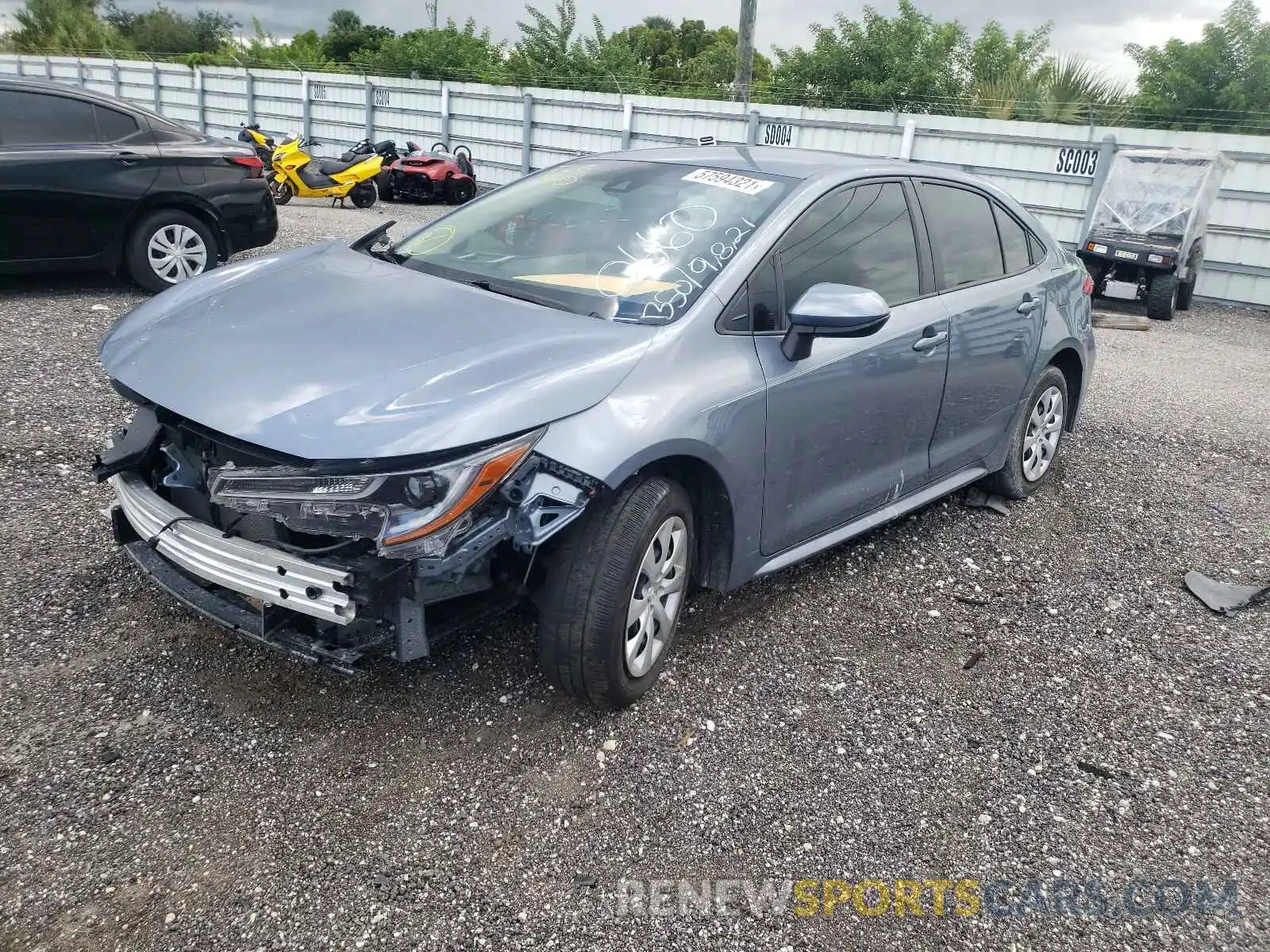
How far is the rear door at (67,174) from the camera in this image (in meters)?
6.73

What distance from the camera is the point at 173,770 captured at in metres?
2.69

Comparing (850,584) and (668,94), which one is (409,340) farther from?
(668,94)

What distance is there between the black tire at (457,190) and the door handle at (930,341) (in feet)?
46.3

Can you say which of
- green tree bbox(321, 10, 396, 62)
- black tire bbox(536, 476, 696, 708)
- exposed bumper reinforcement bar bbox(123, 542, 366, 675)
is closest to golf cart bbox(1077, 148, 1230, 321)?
black tire bbox(536, 476, 696, 708)

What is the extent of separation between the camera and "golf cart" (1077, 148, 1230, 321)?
11.7 metres

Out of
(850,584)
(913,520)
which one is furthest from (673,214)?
(913,520)

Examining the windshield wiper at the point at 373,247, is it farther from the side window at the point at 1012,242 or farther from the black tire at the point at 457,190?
the black tire at the point at 457,190

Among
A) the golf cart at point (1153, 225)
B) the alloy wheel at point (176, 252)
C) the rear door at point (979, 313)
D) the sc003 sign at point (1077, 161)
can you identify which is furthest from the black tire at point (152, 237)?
the sc003 sign at point (1077, 161)

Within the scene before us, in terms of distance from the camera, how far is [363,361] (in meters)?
2.74

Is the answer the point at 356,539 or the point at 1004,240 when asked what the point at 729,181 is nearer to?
the point at 1004,240

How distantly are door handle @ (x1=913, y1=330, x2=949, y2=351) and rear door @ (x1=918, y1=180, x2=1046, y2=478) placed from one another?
0.07m

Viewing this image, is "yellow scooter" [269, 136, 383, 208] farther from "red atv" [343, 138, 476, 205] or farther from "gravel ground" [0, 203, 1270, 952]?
"gravel ground" [0, 203, 1270, 952]

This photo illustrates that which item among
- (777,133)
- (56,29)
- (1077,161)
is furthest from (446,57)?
(56,29)

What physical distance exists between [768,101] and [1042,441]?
1970cm
